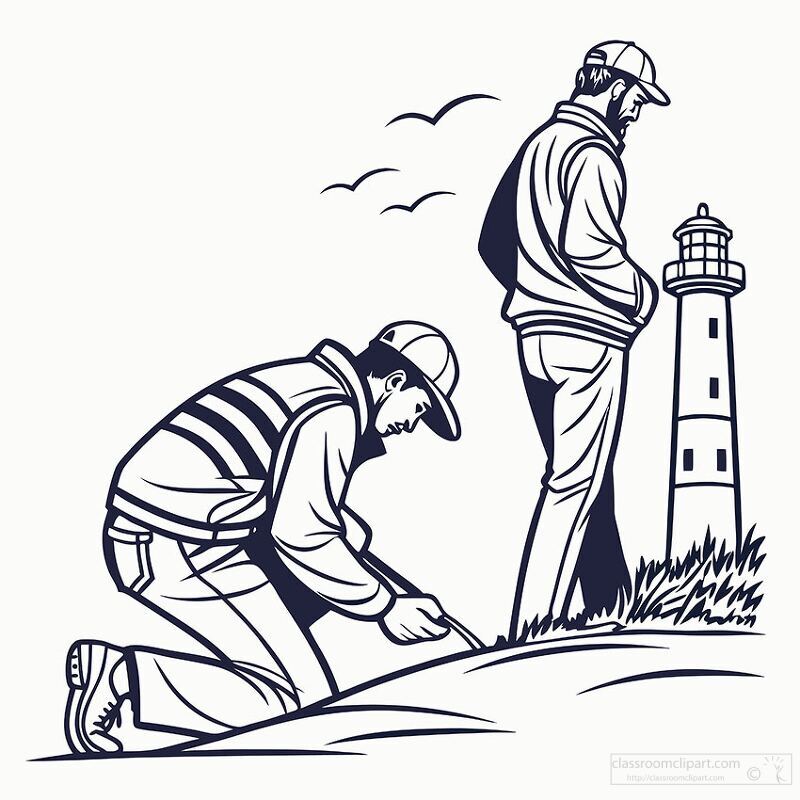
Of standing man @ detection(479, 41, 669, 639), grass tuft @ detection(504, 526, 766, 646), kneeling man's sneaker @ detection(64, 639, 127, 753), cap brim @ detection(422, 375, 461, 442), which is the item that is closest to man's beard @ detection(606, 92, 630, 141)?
standing man @ detection(479, 41, 669, 639)

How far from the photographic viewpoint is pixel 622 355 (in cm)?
625

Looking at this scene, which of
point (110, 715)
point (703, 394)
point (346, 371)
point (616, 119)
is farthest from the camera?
point (616, 119)

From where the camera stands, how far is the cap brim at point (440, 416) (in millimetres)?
6047

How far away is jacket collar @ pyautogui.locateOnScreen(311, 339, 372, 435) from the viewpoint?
5.97 meters

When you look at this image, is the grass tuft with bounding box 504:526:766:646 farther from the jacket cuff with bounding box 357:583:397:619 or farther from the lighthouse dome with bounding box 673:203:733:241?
the lighthouse dome with bounding box 673:203:733:241

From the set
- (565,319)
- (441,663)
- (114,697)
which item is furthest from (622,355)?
(114,697)

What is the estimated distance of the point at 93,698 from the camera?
5.87 m

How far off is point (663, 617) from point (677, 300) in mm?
1575

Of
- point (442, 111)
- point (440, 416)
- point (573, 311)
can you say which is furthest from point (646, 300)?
point (442, 111)

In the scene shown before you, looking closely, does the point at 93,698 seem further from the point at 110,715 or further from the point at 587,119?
the point at 587,119

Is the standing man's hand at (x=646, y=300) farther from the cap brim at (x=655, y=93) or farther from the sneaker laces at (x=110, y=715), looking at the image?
the sneaker laces at (x=110, y=715)

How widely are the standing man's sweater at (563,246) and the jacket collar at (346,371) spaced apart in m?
0.83

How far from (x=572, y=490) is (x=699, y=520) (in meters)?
0.63

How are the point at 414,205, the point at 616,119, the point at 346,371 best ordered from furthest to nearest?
the point at 616,119
the point at 414,205
the point at 346,371
